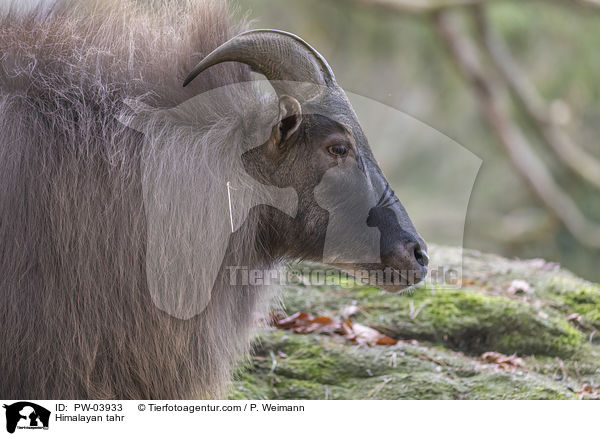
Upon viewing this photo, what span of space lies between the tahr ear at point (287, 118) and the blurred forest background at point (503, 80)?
7100 millimetres

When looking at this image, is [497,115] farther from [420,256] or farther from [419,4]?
[420,256]

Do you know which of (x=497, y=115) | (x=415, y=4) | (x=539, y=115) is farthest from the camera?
(x=539, y=115)

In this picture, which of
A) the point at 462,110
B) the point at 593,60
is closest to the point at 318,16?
the point at 462,110

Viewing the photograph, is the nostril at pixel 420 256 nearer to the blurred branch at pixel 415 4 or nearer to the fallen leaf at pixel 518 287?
the fallen leaf at pixel 518 287

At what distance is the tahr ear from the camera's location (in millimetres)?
3072

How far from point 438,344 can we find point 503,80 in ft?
26.2

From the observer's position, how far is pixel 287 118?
3.11m

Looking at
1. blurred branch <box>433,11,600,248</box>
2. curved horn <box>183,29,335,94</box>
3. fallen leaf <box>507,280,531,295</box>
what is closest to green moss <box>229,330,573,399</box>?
fallen leaf <box>507,280,531,295</box>

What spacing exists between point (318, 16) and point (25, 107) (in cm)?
893

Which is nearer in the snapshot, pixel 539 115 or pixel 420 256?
pixel 420 256

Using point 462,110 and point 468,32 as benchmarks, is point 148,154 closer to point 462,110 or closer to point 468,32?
point 468,32

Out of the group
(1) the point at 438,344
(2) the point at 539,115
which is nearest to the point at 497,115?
(2) the point at 539,115
